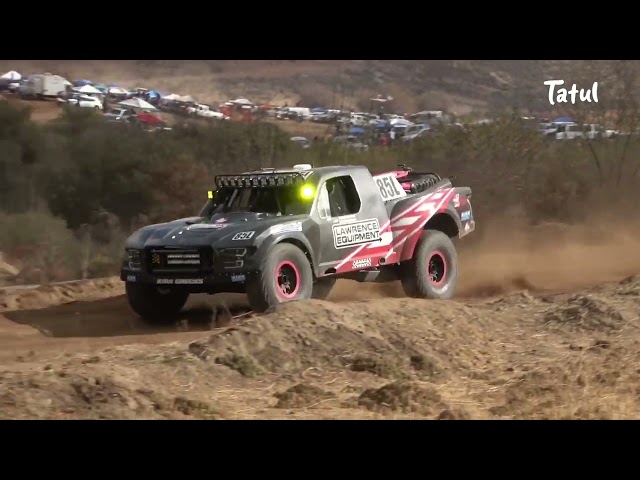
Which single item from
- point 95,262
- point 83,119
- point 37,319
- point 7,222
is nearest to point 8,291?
point 37,319

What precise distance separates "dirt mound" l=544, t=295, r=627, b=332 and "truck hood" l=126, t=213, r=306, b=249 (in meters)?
3.11

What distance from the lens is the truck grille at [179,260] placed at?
11.4 meters

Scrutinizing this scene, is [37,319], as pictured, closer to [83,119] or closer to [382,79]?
[83,119]

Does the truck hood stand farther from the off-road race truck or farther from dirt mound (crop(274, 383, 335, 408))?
dirt mound (crop(274, 383, 335, 408))

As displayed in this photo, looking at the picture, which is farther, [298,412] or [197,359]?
[197,359]

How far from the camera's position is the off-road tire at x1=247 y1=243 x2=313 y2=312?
11.3m

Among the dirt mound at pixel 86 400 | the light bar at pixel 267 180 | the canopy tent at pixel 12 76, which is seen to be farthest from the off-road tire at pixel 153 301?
the canopy tent at pixel 12 76

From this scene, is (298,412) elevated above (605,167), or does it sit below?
below

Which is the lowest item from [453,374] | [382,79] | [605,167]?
[453,374]

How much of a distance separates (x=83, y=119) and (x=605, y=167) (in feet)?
45.3

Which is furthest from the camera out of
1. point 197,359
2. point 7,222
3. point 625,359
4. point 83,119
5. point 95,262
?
point 83,119

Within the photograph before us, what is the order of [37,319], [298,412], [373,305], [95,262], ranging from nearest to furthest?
[298,412], [373,305], [37,319], [95,262]

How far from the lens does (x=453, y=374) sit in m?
9.25

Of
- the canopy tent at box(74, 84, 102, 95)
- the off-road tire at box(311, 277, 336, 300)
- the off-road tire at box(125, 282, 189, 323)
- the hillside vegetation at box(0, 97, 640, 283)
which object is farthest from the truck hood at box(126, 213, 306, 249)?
the canopy tent at box(74, 84, 102, 95)
